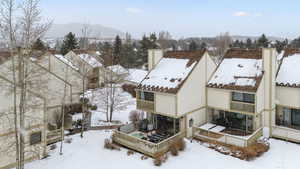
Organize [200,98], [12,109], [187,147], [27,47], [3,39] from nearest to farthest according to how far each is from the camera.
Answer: [3,39] → [27,47] → [12,109] → [187,147] → [200,98]

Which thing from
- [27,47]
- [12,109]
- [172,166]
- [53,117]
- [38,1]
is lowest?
[172,166]

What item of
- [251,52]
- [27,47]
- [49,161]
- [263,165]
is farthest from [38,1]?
[251,52]

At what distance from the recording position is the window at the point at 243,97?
67.9 feet

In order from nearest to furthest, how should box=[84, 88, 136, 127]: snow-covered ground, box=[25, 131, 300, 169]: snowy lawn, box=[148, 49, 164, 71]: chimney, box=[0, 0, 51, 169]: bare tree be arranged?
box=[0, 0, 51, 169]: bare tree
box=[25, 131, 300, 169]: snowy lawn
box=[148, 49, 164, 71]: chimney
box=[84, 88, 136, 127]: snow-covered ground

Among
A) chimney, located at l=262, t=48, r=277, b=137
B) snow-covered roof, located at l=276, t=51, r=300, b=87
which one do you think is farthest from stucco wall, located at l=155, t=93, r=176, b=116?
snow-covered roof, located at l=276, t=51, r=300, b=87

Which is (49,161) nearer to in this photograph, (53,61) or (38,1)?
(38,1)

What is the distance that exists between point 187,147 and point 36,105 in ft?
37.5

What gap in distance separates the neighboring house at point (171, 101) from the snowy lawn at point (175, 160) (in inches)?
55.8

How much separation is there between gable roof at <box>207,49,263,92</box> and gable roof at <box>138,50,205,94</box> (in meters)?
2.72

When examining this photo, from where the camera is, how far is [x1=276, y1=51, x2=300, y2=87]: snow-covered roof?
22.0 meters

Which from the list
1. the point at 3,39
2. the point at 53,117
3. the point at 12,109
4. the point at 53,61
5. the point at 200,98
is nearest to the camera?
the point at 3,39

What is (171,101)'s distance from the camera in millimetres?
20625

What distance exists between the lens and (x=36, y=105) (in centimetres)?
1658

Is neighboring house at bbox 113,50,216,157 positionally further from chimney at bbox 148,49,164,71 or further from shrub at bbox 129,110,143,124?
shrub at bbox 129,110,143,124
